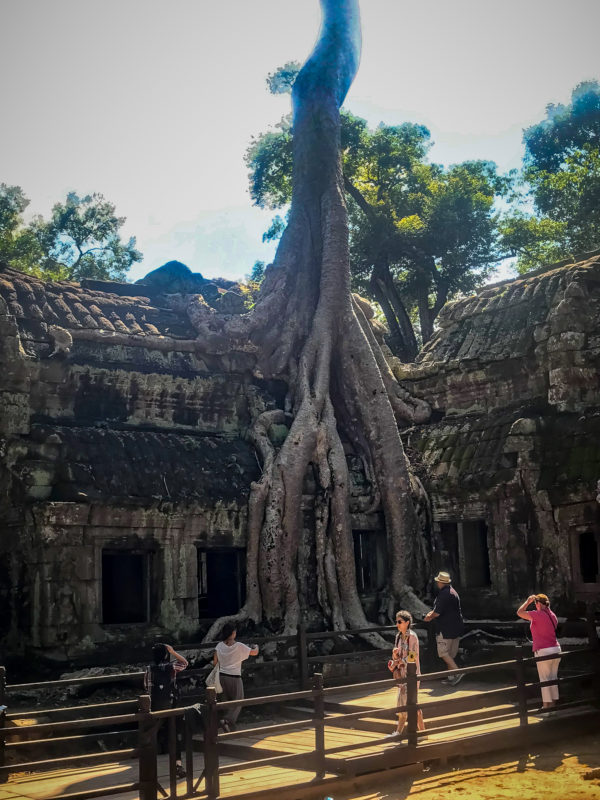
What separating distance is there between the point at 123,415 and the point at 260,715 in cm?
486

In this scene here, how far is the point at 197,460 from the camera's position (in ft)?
46.9

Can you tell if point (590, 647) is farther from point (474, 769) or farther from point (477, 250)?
point (477, 250)

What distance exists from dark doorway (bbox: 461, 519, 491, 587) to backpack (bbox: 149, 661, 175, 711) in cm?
683

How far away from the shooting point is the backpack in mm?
9305

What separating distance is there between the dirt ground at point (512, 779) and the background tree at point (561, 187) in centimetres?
2356

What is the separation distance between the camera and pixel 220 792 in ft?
25.3

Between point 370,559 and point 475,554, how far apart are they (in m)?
1.61

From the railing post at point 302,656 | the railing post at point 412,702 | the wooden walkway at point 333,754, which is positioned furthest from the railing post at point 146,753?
the railing post at point 302,656

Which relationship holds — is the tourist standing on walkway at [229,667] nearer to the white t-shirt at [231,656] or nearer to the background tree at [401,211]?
the white t-shirt at [231,656]

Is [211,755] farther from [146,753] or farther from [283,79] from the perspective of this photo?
[283,79]

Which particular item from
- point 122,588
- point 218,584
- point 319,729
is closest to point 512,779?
point 319,729

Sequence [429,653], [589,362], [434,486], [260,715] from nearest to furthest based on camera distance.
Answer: [260,715], [429,653], [589,362], [434,486]

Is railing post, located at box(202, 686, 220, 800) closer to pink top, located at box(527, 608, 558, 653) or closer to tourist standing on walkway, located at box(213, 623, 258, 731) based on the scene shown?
tourist standing on walkway, located at box(213, 623, 258, 731)

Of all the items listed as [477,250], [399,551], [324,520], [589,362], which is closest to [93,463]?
[324,520]
